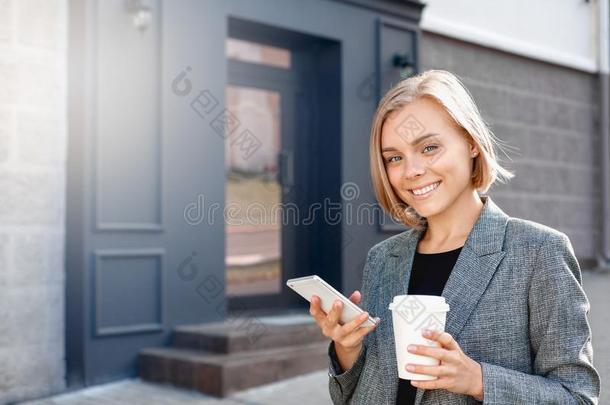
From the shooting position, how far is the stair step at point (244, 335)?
473cm

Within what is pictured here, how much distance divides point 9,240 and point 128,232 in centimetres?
74

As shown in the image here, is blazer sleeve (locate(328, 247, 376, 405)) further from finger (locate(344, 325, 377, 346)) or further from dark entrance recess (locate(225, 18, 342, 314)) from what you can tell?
dark entrance recess (locate(225, 18, 342, 314))

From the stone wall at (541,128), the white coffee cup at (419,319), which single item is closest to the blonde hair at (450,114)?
the white coffee cup at (419,319)

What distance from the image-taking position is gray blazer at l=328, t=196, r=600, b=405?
1381mm

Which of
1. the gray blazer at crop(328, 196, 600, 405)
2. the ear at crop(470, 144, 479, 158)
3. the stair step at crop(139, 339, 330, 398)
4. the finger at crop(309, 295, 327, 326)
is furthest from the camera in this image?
the stair step at crop(139, 339, 330, 398)

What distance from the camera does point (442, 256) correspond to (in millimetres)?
1667

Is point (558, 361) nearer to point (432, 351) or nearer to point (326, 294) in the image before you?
point (432, 351)

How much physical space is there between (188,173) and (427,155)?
147 inches

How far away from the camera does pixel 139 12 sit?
485 centimetres

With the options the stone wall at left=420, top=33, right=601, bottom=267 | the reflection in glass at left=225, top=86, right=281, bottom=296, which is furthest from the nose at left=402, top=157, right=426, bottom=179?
the stone wall at left=420, top=33, right=601, bottom=267

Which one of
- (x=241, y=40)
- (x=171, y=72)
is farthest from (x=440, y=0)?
(x=171, y=72)

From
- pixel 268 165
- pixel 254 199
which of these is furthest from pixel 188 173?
pixel 268 165

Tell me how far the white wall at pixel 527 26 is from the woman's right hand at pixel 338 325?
555cm

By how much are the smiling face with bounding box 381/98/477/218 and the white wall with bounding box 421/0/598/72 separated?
5.33 metres
